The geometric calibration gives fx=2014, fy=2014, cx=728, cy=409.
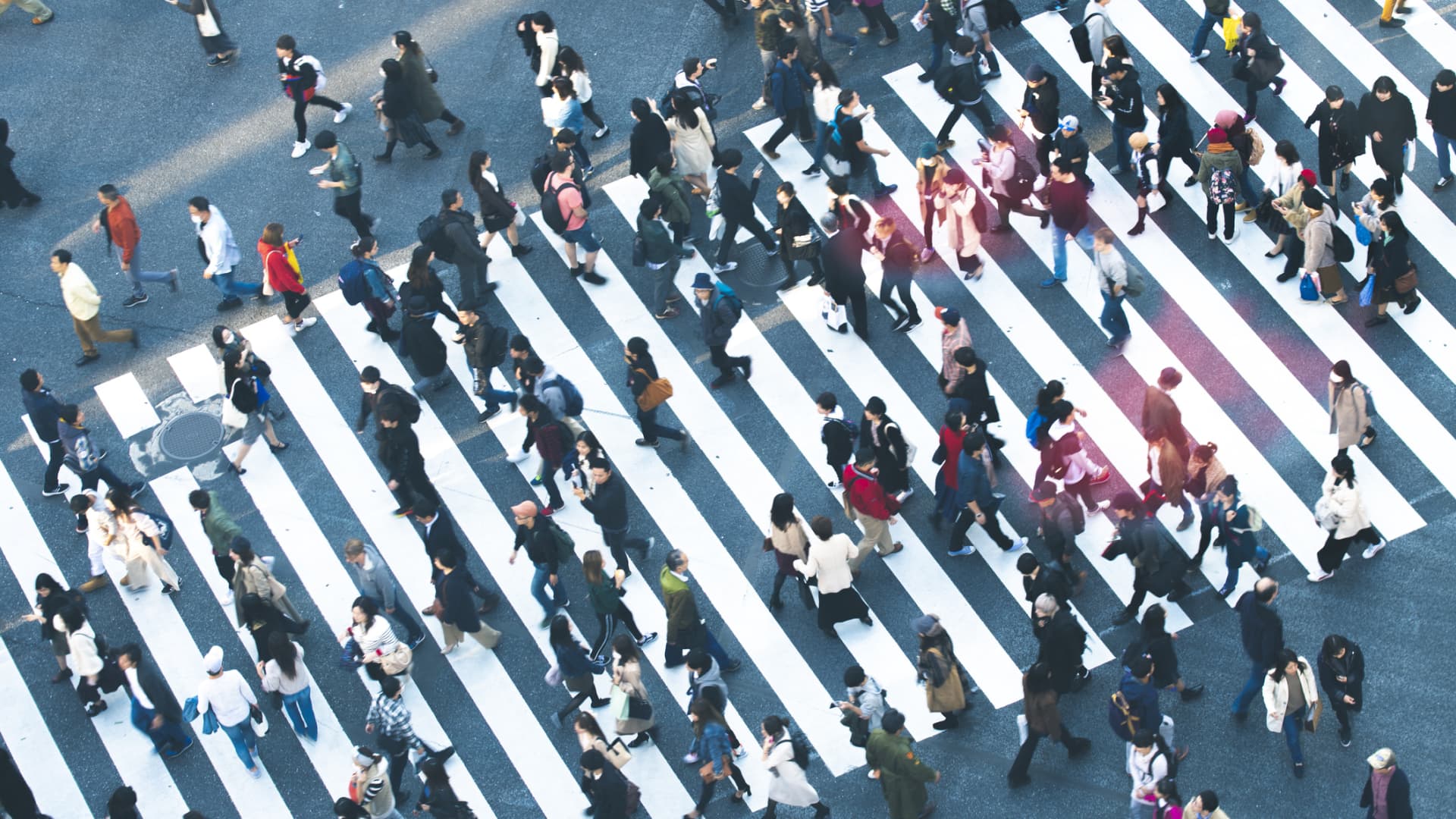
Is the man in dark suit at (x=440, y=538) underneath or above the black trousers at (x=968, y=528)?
above

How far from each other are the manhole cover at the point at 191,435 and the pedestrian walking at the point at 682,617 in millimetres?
5959

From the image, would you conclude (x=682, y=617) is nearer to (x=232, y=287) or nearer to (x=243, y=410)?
(x=243, y=410)

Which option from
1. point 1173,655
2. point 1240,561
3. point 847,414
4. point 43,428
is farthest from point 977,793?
point 43,428

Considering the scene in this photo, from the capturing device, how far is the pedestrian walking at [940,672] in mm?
18109

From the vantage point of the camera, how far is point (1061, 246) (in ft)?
73.4

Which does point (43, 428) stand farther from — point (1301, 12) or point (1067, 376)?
point (1301, 12)

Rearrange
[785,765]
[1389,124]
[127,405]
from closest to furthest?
[785,765], [1389,124], [127,405]

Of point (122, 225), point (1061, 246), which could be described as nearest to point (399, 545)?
point (122, 225)

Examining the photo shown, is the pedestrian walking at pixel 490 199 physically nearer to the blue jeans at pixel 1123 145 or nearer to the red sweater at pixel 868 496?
the red sweater at pixel 868 496

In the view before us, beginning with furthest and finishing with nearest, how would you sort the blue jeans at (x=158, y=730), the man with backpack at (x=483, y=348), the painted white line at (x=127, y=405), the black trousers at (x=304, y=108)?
the black trousers at (x=304, y=108) → the painted white line at (x=127, y=405) → the man with backpack at (x=483, y=348) → the blue jeans at (x=158, y=730)

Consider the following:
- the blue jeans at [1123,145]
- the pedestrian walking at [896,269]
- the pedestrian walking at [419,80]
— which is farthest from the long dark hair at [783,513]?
the pedestrian walking at [419,80]

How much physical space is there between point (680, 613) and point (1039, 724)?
3461 millimetres

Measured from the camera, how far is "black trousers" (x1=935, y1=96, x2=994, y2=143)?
23.8 m

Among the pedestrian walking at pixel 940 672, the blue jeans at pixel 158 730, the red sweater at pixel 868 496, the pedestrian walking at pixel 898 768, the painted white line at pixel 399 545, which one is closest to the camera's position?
the pedestrian walking at pixel 898 768
